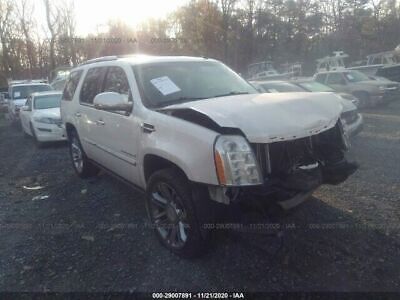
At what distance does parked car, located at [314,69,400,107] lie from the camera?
13234mm

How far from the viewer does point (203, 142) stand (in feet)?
9.64

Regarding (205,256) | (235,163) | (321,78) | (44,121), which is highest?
(321,78)

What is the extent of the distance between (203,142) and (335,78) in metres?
12.5

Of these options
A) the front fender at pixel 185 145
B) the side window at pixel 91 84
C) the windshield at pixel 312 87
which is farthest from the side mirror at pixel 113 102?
the windshield at pixel 312 87

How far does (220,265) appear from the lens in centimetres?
338

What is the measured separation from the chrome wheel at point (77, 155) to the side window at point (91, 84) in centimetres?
92

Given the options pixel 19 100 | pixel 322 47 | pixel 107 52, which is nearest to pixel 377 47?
pixel 322 47

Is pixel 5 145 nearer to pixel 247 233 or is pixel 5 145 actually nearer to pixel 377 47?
pixel 247 233

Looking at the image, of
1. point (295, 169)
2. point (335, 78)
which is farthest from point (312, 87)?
point (295, 169)

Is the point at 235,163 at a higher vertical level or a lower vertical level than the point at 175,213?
higher

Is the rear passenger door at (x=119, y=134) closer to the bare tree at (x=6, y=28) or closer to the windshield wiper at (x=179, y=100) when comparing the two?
the windshield wiper at (x=179, y=100)

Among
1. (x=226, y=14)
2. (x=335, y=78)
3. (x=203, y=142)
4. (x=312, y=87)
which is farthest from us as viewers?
(x=226, y=14)

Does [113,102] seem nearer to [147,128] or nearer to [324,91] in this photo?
[147,128]

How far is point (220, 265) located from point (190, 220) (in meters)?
0.56
